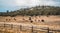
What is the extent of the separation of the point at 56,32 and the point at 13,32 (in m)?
5.25

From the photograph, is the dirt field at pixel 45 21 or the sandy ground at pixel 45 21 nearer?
the sandy ground at pixel 45 21

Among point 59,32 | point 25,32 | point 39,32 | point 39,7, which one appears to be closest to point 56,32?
point 59,32

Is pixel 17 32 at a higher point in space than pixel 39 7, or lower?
higher

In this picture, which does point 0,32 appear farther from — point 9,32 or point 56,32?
point 56,32

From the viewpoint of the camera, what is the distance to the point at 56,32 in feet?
77.6

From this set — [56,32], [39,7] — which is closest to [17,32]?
[56,32]

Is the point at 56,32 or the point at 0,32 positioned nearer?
the point at 56,32

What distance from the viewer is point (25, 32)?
987 inches

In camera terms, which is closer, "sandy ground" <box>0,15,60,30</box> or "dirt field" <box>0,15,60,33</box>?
"sandy ground" <box>0,15,60,30</box>

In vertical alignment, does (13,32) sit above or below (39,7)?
above

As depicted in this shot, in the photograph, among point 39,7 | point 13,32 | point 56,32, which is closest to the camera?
point 56,32

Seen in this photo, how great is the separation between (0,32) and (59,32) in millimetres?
7560

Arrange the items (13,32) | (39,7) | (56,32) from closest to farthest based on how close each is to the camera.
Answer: (56,32) < (13,32) < (39,7)

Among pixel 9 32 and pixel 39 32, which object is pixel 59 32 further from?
pixel 9 32
